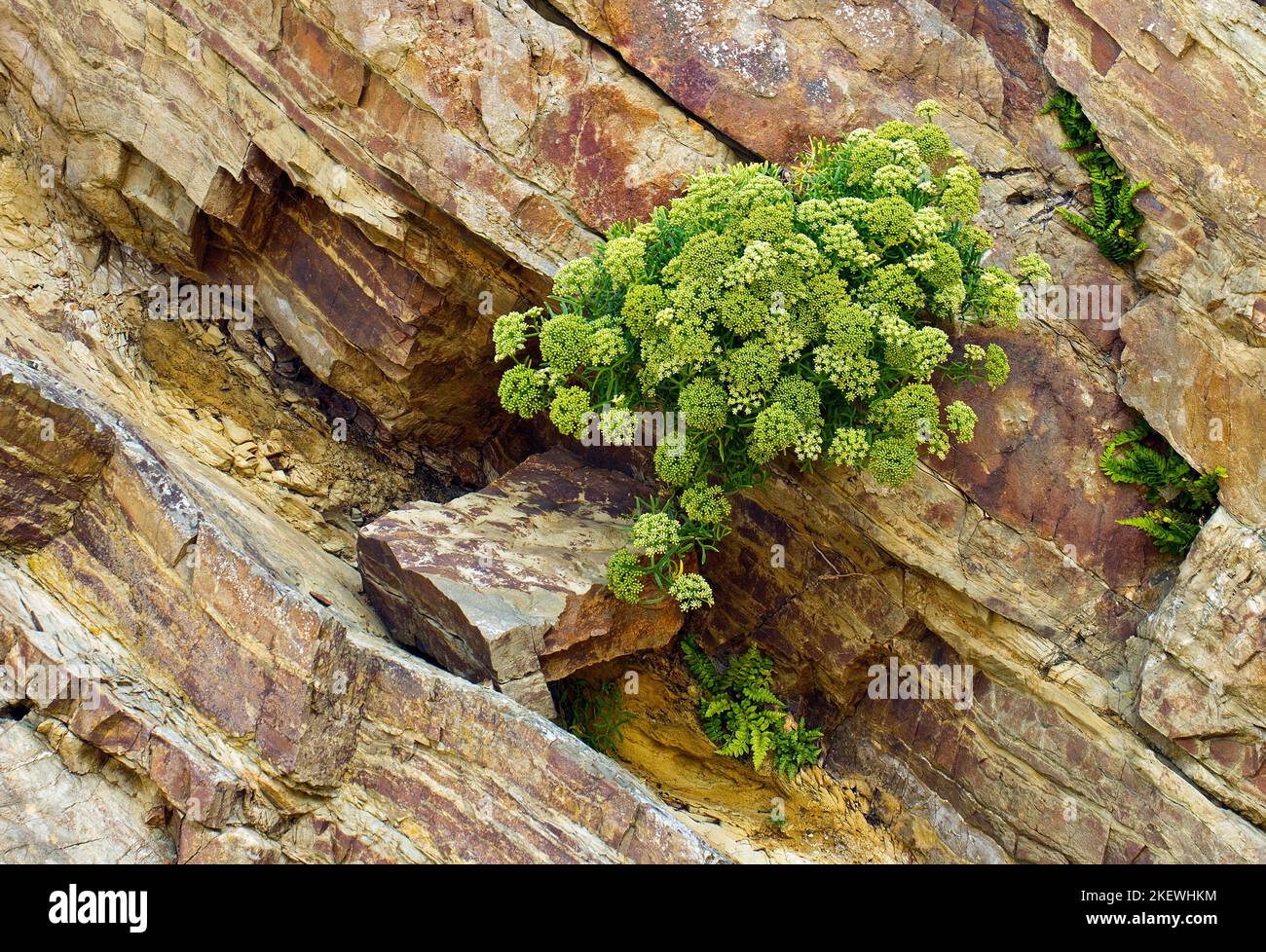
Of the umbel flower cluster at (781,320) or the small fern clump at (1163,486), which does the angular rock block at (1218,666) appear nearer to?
the small fern clump at (1163,486)

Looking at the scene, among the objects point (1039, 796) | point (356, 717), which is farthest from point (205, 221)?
point (1039, 796)

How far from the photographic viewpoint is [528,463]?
42.5ft

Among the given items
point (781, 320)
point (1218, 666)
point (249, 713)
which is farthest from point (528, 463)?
point (1218, 666)

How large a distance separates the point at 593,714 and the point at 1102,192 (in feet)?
22.9

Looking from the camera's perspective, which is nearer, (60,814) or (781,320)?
(60,814)

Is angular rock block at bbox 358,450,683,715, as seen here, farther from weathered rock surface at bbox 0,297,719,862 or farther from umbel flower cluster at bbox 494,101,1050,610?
umbel flower cluster at bbox 494,101,1050,610

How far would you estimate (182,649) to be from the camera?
1001 cm

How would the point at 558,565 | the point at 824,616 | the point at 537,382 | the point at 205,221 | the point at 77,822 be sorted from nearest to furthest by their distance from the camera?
the point at 77,822 < the point at 537,382 < the point at 558,565 < the point at 824,616 < the point at 205,221

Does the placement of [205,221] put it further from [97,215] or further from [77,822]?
[77,822]

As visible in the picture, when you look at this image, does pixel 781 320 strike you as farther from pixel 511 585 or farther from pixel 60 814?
pixel 60 814

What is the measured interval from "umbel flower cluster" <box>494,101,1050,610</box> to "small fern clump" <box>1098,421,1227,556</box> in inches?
57.2

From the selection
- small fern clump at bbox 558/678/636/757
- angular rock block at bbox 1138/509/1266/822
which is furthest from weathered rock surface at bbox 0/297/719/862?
angular rock block at bbox 1138/509/1266/822

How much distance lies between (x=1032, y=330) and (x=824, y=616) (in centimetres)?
349

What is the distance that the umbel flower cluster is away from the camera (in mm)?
9758
